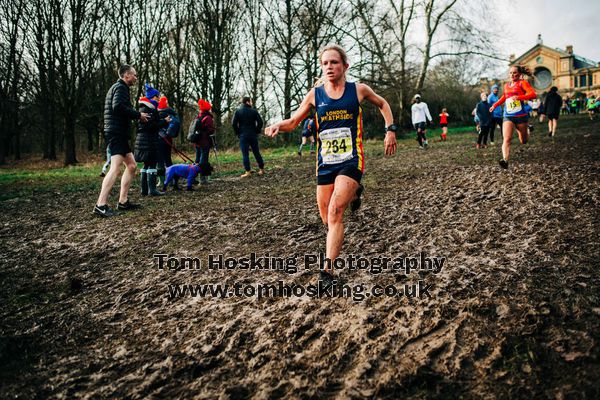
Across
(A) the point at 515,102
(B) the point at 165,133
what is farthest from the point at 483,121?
(B) the point at 165,133

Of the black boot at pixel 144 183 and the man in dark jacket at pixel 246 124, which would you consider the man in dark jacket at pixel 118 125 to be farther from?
the man in dark jacket at pixel 246 124

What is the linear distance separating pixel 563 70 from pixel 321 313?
89423 mm

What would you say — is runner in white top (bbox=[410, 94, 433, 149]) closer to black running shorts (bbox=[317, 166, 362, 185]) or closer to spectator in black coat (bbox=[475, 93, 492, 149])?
spectator in black coat (bbox=[475, 93, 492, 149])

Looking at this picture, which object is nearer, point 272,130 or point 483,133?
point 272,130

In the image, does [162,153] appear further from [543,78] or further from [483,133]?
[543,78]

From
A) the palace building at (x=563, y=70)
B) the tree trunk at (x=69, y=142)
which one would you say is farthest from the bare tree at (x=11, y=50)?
the palace building at (x=563, y=70)

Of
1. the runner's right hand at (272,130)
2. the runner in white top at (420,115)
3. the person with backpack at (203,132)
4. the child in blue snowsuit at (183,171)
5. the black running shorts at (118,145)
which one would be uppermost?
the runner in white top at (420,115)

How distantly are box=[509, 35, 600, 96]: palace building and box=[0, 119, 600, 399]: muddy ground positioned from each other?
79.8m

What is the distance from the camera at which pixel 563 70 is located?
2837 inches

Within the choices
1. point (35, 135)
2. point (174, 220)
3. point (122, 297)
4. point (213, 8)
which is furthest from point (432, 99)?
point (35, 135)

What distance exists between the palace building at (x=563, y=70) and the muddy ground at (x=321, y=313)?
262 feet

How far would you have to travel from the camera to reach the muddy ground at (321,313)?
6.70 ft

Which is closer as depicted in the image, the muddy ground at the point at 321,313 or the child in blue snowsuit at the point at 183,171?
the muddy ground at the point at 321,313

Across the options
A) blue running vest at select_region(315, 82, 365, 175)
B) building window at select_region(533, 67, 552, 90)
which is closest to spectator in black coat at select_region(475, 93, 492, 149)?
blue running vest at select_region(315, 82, 365, 175)
